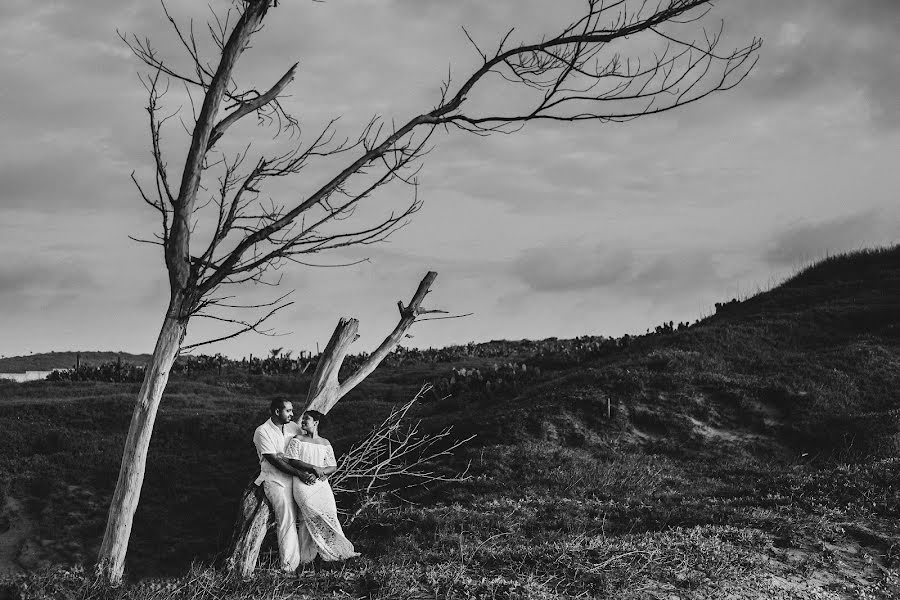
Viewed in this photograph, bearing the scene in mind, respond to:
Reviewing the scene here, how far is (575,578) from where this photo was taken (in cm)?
920

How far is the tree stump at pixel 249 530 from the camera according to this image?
34.0ft

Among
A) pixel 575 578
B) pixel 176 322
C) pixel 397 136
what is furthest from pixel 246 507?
pixel 397 136

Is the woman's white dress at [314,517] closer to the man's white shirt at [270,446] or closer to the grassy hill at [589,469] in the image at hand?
the man's white shirt at [270,446]

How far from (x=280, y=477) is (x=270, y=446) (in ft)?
1.51

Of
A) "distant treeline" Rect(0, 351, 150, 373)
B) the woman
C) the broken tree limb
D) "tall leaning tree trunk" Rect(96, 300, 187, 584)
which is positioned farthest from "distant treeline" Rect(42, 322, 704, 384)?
"tall leaning tree trunk" Rect(96, 300, 187, 584)

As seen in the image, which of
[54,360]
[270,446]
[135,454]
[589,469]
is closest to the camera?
[135,454]

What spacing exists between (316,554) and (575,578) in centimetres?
349

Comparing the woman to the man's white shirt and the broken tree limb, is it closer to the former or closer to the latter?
the man's white shirt

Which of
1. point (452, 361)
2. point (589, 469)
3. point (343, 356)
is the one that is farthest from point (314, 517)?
point (452, 361)

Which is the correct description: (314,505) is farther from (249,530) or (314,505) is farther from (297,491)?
(249,530)

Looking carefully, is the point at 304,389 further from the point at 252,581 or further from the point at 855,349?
the point at 252,581

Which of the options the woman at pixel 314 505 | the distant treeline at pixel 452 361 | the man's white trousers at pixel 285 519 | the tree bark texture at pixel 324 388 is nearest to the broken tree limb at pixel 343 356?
the tree bark texture at pixel 324 388

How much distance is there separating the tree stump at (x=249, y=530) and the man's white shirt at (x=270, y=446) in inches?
8.1

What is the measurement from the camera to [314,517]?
10.8 metres
